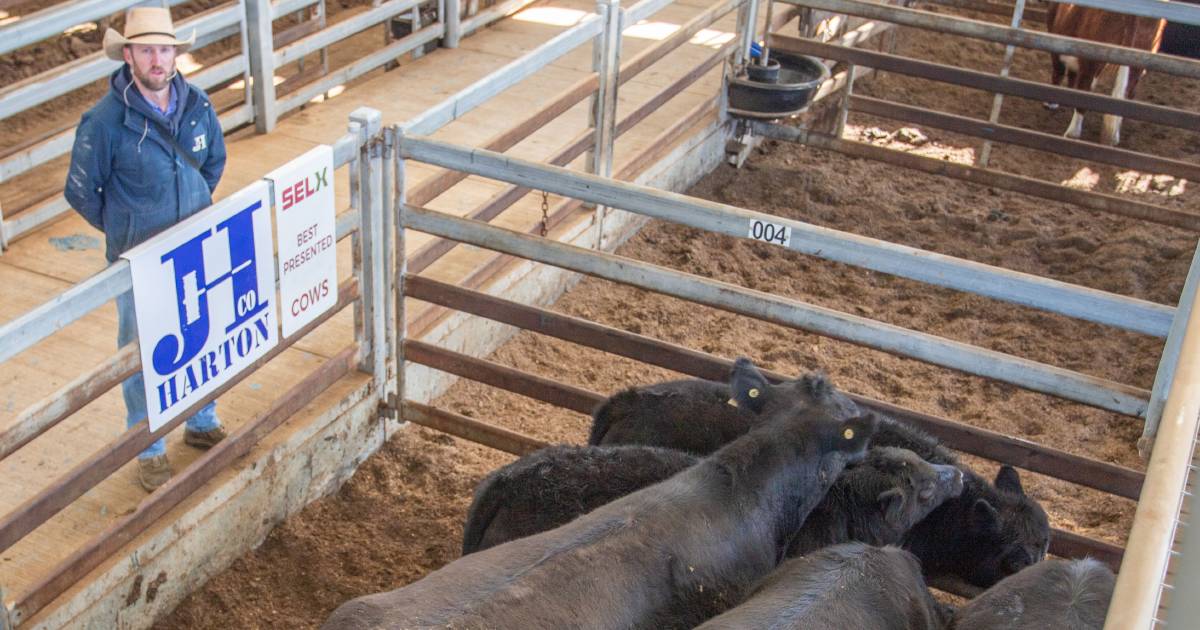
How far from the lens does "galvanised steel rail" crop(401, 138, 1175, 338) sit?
14.9ft

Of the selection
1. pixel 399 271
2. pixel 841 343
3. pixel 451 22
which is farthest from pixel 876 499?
pixel 451 22

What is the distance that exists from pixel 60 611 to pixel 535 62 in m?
3.59

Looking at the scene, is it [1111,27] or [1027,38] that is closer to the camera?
[1027,38]

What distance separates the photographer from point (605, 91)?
306 inches

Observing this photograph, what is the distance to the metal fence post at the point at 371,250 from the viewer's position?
5574mm

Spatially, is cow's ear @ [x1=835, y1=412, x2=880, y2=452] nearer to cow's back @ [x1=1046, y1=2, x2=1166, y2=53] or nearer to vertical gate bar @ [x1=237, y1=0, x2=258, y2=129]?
vertical gate bar @ [x1=237, y1=0, x2=258, y2=129]

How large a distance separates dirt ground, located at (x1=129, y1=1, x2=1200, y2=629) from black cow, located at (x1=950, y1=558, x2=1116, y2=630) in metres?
2.10

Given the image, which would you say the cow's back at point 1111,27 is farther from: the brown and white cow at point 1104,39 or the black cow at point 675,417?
the black cow at point 675,417

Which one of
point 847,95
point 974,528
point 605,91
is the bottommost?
point 974,528

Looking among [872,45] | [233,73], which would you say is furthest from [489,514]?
[872,45]

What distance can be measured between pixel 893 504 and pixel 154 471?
309cm

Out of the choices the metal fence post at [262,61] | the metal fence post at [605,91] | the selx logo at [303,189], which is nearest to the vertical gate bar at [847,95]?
the metal fence post at [605,91]

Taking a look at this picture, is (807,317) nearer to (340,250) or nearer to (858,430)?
(858,430)

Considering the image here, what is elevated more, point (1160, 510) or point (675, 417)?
point (1160, 510)
